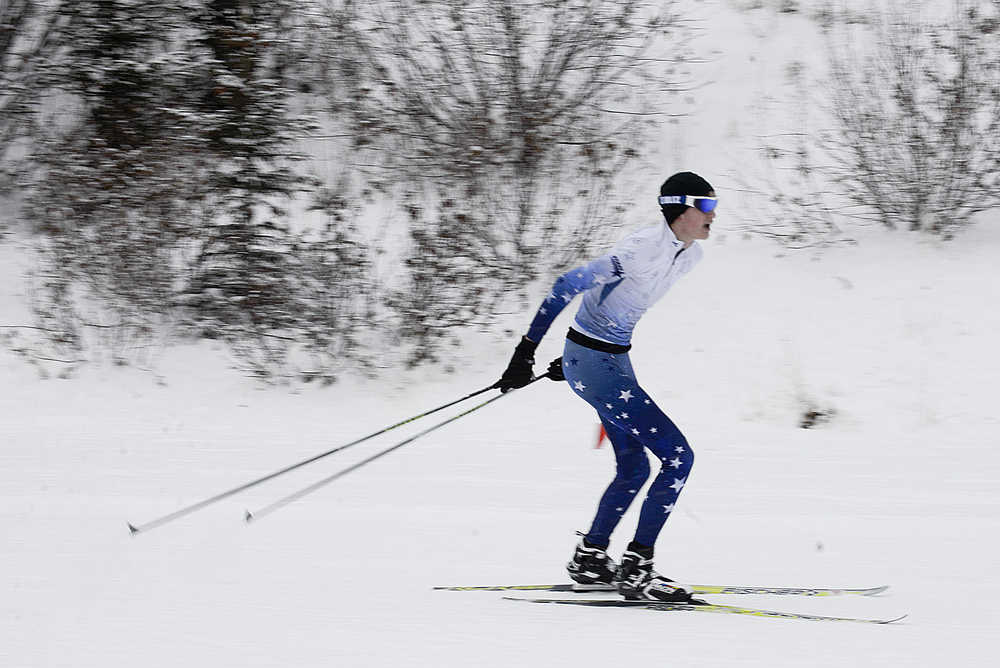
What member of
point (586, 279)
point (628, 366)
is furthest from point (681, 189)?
point (628, 366)

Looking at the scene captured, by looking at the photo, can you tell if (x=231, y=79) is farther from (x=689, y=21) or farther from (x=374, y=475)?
(x=689, y=21)

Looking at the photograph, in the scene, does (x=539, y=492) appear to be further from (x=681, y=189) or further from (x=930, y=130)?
(x=930, y=130)

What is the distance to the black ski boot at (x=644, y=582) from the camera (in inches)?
154

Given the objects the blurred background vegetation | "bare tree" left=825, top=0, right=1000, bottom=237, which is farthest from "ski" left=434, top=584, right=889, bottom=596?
"bare tree" left=825, top=0, right=1000, bottom=237

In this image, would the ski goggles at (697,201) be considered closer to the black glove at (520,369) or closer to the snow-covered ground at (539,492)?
the black glove at (520,369)

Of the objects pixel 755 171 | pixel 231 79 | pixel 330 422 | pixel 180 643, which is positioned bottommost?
pixel 330 422

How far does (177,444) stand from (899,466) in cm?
440

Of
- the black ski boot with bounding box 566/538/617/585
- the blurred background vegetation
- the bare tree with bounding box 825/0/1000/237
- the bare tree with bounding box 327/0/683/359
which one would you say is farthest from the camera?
the bare tree with bounding box 825/0/1000/237

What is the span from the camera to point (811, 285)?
26.3 feet

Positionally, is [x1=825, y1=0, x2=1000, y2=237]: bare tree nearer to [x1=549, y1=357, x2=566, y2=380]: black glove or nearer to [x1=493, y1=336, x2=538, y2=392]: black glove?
[x1=549, y1=357, x2=566, y2=380]: black glove

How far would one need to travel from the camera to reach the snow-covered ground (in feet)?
11.9

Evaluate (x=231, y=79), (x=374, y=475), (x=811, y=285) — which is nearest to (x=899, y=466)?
(x=811, y=285)

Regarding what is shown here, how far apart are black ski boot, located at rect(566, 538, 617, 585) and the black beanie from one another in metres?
1.41

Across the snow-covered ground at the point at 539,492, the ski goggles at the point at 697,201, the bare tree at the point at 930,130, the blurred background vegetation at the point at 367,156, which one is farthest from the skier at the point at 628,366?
the bare tree at the point at 930,130
